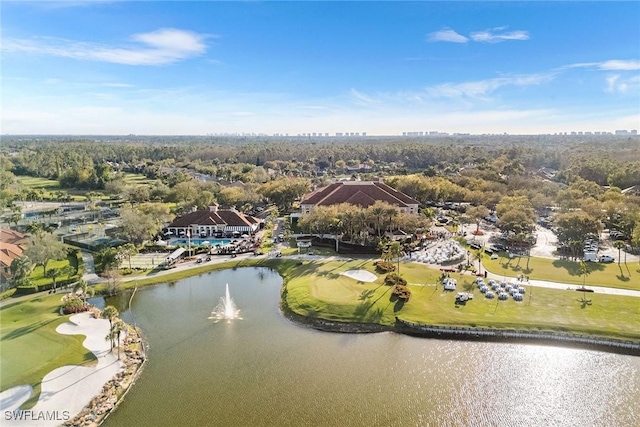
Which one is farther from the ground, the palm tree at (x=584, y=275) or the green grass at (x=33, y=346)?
the palm tree at (x=584, y=275)

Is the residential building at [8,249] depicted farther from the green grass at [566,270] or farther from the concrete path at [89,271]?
the green grass at [566,270]

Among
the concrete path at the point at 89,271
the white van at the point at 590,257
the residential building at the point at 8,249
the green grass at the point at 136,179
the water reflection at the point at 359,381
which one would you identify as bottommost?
the water reflection at the point at 359,381

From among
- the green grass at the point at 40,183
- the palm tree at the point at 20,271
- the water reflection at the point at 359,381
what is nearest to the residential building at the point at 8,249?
the palm tree at the point at 20,271

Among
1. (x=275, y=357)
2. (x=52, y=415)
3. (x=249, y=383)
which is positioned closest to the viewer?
(x=52, y=415)

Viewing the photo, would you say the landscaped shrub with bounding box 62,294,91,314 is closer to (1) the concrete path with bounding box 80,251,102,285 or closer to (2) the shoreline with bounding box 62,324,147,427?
(1) the concrete path with bounding box 80,251,102,285

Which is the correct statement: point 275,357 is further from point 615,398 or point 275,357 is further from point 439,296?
point 615,398

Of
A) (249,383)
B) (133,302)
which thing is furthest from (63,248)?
(249,383)
